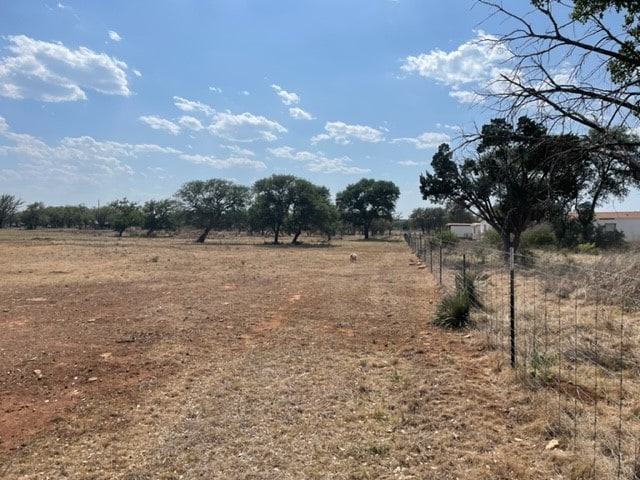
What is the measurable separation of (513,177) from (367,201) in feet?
188

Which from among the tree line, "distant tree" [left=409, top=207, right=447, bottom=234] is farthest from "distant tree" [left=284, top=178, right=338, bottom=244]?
"distant tree" [left=409, top=207, right=447, bottom=234]

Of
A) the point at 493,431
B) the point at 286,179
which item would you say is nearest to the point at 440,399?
the point at 493,431

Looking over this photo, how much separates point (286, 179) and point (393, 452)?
50.1m

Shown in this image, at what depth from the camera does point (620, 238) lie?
30.9m

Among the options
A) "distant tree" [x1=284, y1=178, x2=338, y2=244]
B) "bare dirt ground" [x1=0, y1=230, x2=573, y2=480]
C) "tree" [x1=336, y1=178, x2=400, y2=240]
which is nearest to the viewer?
"bare dirt ground" [x1=0, y1=230, x2=573, y2=480]

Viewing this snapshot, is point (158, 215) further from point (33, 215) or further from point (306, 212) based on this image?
point (33, 215)

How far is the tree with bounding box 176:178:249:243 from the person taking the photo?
186 feet

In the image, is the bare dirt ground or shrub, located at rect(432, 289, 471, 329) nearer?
the bare dirt ground

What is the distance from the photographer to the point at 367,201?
74.2 metres

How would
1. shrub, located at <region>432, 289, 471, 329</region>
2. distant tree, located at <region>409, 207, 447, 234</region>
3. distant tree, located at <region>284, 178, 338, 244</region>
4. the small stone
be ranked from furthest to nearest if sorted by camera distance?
distant tree, located at <region>409, 207, 447, 234</region> → distant tree, located at <region>284, 178, 338, 244</region> → shrub, located at <region>432, 289, 471, 329</region> → the small stone

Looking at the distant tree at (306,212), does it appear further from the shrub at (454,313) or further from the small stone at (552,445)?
the small stone at (552,445)

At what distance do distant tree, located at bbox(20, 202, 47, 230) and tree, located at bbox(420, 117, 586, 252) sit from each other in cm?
10663

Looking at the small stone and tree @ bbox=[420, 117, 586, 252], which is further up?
tree @ bbox=[420, 117, 586, 252]

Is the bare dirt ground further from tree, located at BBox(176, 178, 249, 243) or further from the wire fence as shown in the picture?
tree, located at BBox(176, 178, 249, 243)
